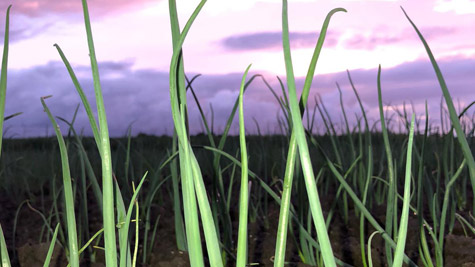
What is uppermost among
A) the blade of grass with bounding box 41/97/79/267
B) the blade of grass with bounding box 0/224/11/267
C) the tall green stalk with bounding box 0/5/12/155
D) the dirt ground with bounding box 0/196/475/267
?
the tall green stalk with bounding box 0/5/12/155

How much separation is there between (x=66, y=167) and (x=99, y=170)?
254 cm

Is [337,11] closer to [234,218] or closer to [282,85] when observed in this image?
[282,85]

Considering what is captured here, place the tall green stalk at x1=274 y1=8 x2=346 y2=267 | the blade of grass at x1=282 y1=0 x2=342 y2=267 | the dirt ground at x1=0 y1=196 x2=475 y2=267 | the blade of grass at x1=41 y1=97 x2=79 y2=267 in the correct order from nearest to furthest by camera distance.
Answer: the blade of grass at x1=282 y1=0 x2=342 y2=267 → the tall green stalk at x1=274 y1=8 x2=346 y2=267 → the blade of grass at x1=41 y1=97 x2=79 y2=267 → the dirt ground at x1=0 y1=196 x2=475 y2=267

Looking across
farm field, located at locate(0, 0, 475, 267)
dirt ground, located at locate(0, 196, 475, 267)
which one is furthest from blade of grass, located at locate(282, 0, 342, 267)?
dirt ground, located at locate(0, 196, 475, 267)

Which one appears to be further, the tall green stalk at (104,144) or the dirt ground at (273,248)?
the dirt ground at (273,248)

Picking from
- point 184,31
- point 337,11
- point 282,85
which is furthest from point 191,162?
point 282,85

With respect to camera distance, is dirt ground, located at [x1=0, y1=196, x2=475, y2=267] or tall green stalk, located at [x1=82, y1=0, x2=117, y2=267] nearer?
tall green stalk, located at [x1=82, y1=0, x2=117, y2=267]

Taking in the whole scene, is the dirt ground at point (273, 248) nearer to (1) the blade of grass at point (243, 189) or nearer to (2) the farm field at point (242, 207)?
(2) the farm field at point (242, 207)

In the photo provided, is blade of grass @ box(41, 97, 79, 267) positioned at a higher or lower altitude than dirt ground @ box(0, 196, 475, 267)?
higher

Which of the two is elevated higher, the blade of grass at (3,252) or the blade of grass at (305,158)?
the blade of grass at (305,158)

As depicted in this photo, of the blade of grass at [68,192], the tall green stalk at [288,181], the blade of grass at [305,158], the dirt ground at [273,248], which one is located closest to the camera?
the blade of grass at [305,158]

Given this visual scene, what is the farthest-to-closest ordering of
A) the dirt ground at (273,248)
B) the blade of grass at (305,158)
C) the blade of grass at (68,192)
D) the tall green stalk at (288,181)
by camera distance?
the dirt ground at (273,248) → the blade of grass at (68,192) → the tall green stalk at (288,181) → the blade of grass at (305,158)

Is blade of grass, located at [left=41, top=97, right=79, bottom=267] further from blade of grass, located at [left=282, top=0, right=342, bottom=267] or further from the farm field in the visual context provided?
blade of grass, located at [left=282, top=0, right=342, bottom=267]

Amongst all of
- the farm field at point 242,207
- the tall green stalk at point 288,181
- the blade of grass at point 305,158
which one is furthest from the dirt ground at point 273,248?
the blade of grass at point 305,158
